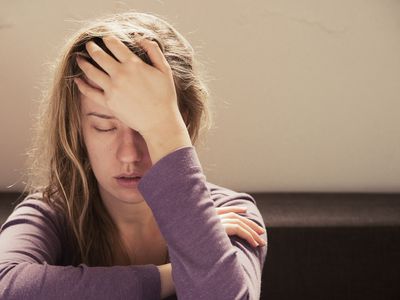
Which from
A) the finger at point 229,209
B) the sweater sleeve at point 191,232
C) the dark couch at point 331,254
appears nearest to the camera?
the sweater sleeve at point 191,232

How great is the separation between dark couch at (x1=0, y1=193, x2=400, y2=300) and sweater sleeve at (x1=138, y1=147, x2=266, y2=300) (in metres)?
0.61

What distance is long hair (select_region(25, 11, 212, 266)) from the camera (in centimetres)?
77

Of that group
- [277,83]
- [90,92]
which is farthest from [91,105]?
[277,83]

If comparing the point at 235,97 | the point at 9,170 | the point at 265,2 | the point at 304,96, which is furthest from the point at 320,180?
the point at 9,170

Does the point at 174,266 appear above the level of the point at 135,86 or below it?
below

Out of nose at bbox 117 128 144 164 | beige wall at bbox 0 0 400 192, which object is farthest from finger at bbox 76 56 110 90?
beige wall at bbox 0 0 400 192

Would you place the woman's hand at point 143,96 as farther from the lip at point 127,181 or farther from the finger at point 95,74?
the lip at point 127,181

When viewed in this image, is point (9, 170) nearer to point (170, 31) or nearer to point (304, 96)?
point (170, 31)

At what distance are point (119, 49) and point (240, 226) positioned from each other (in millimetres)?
348

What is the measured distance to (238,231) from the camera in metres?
0.77

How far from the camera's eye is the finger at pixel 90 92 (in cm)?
72

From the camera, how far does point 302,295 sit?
1.27 m

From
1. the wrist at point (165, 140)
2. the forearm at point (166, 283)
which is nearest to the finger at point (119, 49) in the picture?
the wrist at point (165, 140)

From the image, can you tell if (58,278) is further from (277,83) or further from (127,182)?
(277,83)
